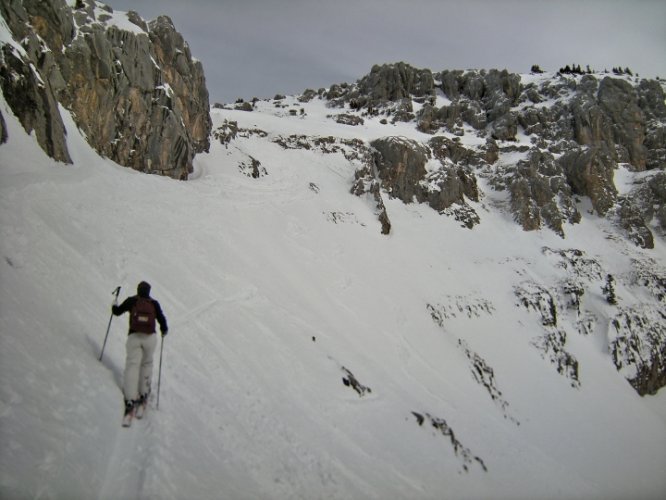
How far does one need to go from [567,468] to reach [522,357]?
9.29m

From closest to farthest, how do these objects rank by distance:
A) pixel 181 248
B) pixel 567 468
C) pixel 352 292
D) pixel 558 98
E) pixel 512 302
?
pixel 181 248 → pixel 567 468 → pixel 352 292 → pixel 512 302 → pixel 558 98

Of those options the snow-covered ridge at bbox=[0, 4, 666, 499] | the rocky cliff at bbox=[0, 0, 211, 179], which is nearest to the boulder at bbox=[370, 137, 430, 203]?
the snow-covered ridge at bbox=[0, 4, 666, 499]

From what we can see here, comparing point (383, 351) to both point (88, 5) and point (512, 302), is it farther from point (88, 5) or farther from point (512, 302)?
point (88, 5)

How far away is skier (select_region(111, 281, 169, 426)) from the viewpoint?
7.63 meters

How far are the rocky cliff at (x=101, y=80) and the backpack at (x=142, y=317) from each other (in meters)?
14.9

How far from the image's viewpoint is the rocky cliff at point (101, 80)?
1831 cm

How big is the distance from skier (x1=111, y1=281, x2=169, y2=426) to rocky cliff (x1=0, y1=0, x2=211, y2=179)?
586 inches

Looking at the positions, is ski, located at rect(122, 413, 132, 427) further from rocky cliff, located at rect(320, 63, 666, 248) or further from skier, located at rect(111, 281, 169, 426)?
rocky cliff, located at rect(320, 63, 666, 248)

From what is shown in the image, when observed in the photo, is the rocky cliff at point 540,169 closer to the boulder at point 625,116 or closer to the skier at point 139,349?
the boulder at point 625,116

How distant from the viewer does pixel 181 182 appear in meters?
27.3

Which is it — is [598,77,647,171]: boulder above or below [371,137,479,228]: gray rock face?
above

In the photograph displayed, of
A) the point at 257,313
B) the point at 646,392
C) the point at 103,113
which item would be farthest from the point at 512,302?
the point at 103,113

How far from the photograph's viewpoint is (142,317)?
26.3 feet

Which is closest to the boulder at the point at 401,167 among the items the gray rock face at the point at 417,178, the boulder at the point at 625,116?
the gray rock face at the point at 417,178
